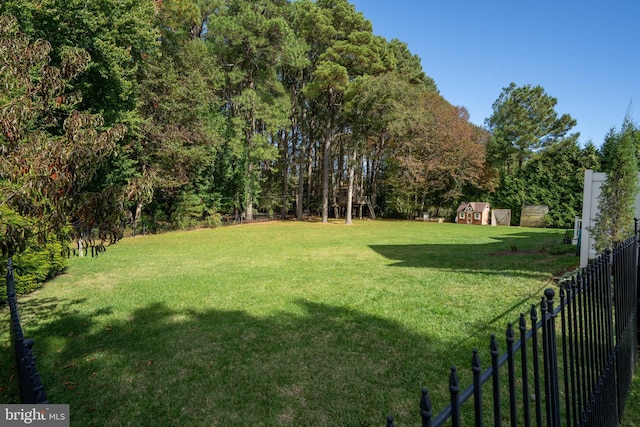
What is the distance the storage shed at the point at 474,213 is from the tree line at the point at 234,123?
1.98 meters

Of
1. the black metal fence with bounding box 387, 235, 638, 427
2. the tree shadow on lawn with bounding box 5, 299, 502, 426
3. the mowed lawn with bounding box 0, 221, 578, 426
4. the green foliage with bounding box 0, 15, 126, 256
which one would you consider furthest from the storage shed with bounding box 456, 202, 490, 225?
the green foliage with bounding box 0, 15, 126, 256

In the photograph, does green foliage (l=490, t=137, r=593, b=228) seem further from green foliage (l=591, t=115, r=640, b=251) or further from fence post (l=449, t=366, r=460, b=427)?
fence post (l=449, t=366, r=460, b=427)

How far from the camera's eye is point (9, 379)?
12.4 ft

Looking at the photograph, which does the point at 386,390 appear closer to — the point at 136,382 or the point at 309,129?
the point at 136,382

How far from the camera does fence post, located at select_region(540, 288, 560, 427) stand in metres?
1.57

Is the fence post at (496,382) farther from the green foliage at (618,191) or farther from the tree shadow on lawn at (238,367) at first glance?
the green foliage at (618,191)

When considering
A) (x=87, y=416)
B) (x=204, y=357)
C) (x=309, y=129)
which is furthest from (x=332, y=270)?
(x=309, y=129)

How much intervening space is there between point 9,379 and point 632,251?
6.83 metres

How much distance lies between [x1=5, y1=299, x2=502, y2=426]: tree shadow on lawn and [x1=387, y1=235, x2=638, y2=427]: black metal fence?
30.9 inches

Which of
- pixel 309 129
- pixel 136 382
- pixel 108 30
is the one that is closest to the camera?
pixel 136 382

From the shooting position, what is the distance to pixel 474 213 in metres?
31.0

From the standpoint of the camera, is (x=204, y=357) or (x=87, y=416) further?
(x=204, y=357)

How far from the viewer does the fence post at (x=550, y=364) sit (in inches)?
61.9

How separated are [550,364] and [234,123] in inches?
1023
